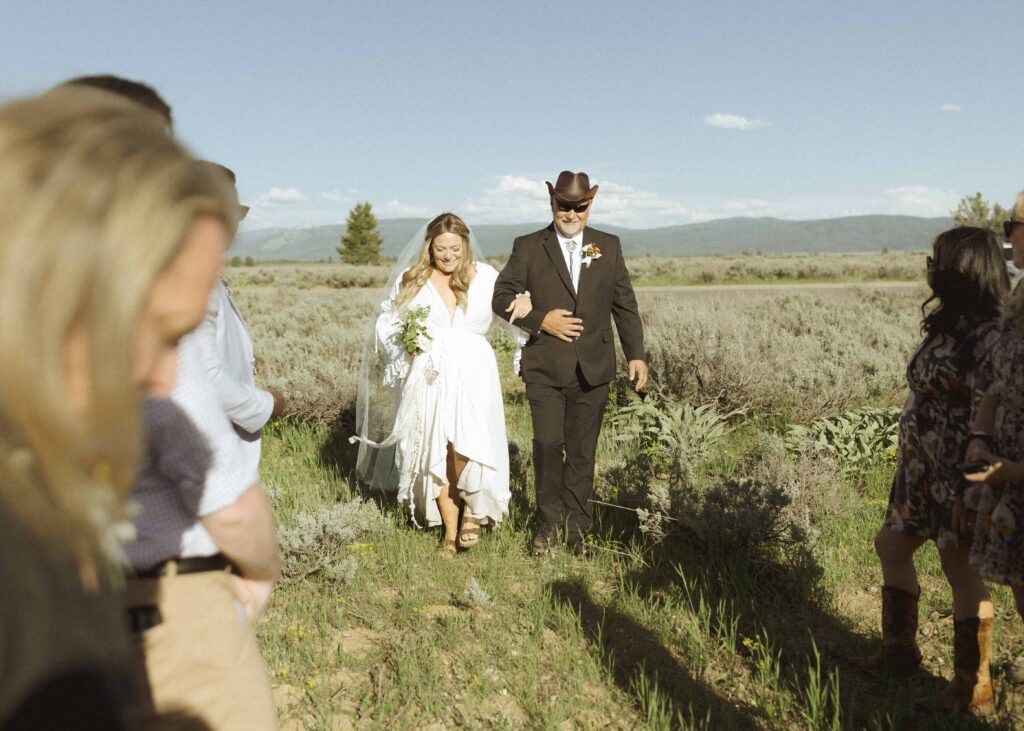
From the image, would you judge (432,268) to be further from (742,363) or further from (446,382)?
(742,363)

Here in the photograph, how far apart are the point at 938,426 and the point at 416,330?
3271 millimetres

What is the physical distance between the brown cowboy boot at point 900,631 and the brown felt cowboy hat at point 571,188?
3010 mm

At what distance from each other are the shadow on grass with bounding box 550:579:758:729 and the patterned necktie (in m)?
2.06

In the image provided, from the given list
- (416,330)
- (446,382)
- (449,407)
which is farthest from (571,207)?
(449,407)

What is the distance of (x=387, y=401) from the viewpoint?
6273 mm

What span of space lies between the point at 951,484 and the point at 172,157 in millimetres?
3260

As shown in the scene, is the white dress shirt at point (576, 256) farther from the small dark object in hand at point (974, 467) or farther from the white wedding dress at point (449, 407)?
the small dark object in hand at point (974, 467)

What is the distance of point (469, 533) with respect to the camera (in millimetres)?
5188

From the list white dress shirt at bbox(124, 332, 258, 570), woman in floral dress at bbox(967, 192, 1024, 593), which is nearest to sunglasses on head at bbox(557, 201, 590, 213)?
woman in floral dress at bbox(967, 192, 1024, 593)

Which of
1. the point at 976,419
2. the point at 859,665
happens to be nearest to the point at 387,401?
the point at 859,665

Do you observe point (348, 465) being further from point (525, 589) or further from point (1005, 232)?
point (1005, 232)

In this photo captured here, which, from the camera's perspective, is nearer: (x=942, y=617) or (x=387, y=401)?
(x=942, y=617)

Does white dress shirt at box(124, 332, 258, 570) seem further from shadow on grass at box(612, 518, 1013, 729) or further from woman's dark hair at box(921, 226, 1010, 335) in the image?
woman's dark hair at box(921, 226, 1010, 335)

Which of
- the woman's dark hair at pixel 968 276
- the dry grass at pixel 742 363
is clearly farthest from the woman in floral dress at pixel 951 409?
the dry grass at pixel 742 363
